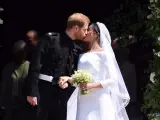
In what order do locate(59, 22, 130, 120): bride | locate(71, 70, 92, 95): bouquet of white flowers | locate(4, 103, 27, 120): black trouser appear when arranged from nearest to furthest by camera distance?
locate(71, 70, 92, 95): bouquet of white flowers < locate(59, 22, 130, 120): bride < locate(4, 103, 27, 120): black trouser

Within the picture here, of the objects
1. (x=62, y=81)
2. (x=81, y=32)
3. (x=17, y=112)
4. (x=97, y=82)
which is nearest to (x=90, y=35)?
(x=81, y=32)

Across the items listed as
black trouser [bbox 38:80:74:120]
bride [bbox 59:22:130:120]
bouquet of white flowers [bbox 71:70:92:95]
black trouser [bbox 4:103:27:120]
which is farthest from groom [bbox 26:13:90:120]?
black trouser [bbox 4:103:27:120]

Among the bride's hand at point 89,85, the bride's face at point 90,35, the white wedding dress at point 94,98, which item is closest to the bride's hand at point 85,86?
the bride's hand at point 89,85

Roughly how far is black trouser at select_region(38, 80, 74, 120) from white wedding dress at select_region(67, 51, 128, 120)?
8cm

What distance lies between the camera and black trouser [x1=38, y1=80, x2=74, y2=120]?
6555mm

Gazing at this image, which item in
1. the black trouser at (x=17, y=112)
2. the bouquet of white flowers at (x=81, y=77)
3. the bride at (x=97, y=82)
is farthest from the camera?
the black trouser at (x=17, y=112)

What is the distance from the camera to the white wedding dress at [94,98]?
21.2 feet

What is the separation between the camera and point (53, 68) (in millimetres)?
6535

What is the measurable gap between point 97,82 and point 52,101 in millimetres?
581

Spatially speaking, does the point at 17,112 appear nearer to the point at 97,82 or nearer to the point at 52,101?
the point at 52,101

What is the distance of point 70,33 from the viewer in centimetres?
655

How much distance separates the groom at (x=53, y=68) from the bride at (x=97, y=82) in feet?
0.35

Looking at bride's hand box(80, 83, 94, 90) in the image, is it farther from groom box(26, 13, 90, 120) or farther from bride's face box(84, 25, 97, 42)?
bride's face box(84, 25, 97, 42)

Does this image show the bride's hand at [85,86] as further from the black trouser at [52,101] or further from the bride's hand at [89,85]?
the black trouser at [52,101]
